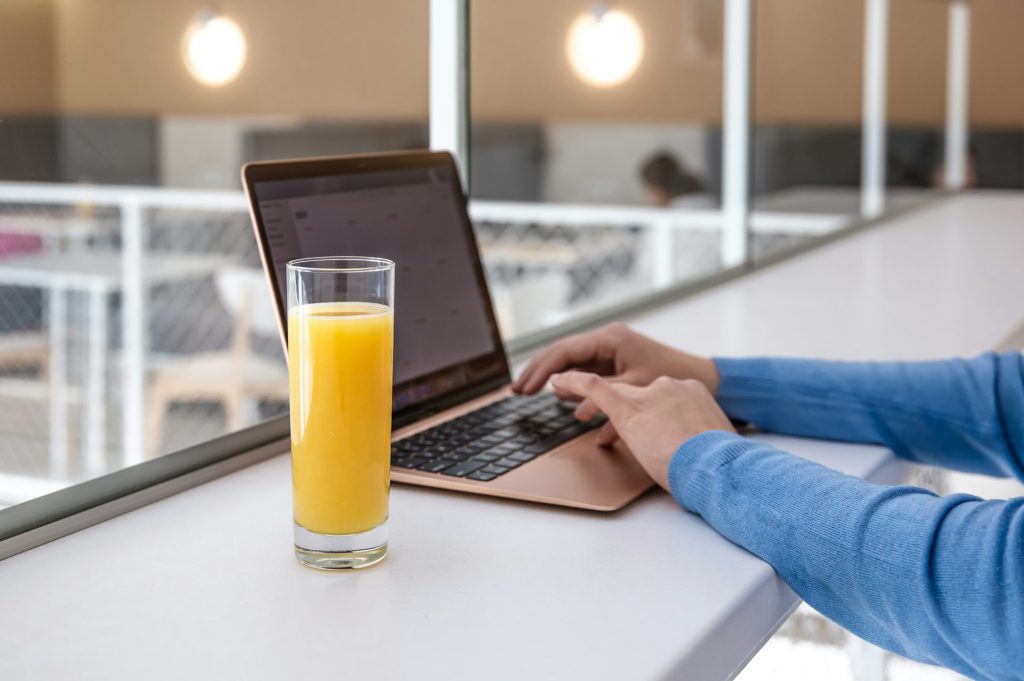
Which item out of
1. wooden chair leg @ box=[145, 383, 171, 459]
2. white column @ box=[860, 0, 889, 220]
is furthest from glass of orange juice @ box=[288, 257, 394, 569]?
wooden chair leg @ box=[145, 383, 171, 459]

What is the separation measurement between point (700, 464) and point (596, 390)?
0.36ft

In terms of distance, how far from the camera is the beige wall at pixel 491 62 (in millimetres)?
1296

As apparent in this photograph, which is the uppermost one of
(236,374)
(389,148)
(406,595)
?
(389,148)

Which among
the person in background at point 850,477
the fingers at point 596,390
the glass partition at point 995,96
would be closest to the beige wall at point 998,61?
the glass partition at point 995,96

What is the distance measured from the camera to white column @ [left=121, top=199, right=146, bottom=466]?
443 centimetres

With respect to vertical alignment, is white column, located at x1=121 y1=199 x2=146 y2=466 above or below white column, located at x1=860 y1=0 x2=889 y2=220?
below

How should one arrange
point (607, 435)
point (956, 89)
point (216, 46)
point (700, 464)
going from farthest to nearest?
1. point (216, 46)
2. point (956, 89)
3. point (607, 435)
4. point (700, 464)

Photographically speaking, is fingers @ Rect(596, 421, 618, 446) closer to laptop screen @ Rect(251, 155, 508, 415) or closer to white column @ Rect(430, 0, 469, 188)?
laptop screen @ Rect(251, 155, 508, 415)

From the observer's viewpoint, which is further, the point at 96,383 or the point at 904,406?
the point at 96,383

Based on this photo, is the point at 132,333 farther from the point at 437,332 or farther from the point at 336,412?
the point at 336,412

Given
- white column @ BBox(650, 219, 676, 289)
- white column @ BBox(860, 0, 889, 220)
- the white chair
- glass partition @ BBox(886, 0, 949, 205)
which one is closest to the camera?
white column @ BBox(650, 219, 676, 289)

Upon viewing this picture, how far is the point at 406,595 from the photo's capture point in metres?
0.53

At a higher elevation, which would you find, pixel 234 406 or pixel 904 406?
pixel 904 406

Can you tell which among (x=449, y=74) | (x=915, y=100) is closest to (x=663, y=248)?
(x=915, y=100)
